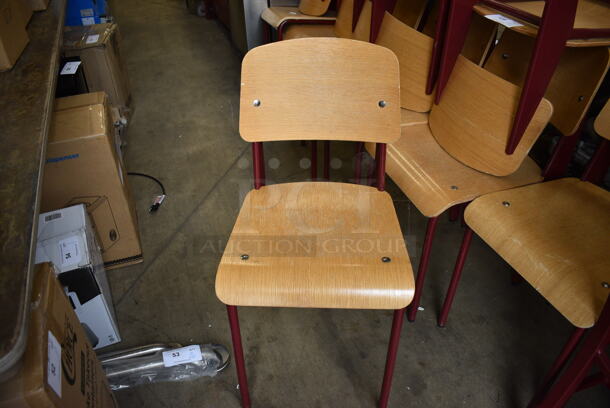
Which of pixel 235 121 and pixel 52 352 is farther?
pixel 235 121

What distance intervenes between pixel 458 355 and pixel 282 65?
3.36 ft

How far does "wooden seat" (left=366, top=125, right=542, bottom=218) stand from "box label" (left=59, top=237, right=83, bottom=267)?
0.96 metres

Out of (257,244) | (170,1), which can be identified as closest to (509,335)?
(257,244)

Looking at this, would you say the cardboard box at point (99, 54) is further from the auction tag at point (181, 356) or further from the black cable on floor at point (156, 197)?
the auction tag at point (181, 356)

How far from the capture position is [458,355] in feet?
4.48

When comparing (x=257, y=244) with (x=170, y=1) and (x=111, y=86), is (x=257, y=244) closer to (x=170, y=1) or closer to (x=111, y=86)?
(x=111, y=86)

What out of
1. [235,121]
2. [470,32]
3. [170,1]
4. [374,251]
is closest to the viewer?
[374,251]

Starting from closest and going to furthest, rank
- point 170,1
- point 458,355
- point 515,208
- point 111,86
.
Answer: point 515,208 < point 458,355 < point 111,86 < point 170,1

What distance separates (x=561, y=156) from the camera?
127cm

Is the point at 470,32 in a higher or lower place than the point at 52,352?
higher

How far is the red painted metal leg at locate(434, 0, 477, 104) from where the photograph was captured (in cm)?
131

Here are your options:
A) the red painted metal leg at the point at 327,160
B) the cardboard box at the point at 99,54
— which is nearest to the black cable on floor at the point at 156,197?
the cardboard box at the point at 99,54

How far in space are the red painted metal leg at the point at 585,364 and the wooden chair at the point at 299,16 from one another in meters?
1.92

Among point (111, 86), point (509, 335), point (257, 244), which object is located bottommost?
point (509, 335)
